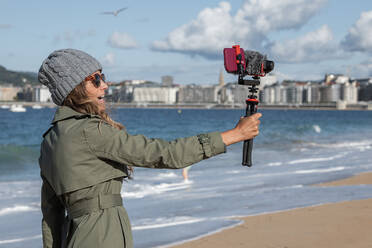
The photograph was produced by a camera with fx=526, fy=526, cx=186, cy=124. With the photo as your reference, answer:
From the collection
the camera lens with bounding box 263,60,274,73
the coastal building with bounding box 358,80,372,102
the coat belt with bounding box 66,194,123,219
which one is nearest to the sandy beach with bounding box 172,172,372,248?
the camera lens with bounding box 263,60,274,73

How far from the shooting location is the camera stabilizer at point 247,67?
209 cm

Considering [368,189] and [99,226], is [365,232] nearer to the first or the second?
[368,189]

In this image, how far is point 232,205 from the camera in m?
8.04

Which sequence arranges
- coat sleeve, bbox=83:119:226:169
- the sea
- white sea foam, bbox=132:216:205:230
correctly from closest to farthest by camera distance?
coat sleeve, bbox=83:119:226:169, the sea, white sea foam, bbox=132:216:205:230

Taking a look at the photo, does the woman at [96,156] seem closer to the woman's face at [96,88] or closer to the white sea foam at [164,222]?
the woman's face at [96,88]

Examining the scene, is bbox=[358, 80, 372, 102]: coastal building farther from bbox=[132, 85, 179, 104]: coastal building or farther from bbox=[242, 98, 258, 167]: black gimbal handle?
bbox=[242, 98, 258, 167]: black gimbal handle

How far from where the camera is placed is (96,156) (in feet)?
6.34

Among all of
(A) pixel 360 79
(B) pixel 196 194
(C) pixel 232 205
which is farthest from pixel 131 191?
(A) pixel 360 79

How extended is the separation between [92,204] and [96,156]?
178 millimetres

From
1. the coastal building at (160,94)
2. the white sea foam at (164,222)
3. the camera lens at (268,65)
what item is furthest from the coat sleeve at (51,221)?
the coastal building at (160,94)

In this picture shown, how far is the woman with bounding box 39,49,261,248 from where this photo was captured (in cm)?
191

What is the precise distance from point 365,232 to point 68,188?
15.0 ft

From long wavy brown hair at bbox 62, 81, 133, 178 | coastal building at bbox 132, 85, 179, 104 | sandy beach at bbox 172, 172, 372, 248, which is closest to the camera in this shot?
long wavy brown hair at bbox 62, 81, 133, 178

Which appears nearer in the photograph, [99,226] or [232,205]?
[99,226]
